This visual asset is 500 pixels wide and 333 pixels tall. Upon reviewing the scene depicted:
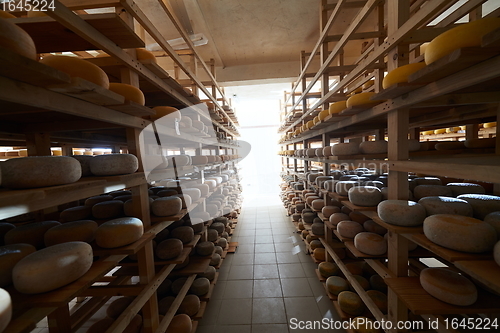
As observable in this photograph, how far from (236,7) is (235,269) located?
4.22m

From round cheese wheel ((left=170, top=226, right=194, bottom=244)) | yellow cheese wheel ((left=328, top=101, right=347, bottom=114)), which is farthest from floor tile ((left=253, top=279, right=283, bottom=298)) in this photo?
yellow cheese wheel ((left=328, top=101, right=347, bottom=114))

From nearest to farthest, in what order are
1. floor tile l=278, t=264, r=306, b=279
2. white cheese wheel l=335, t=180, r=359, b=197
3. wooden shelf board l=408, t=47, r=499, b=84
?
1. wooden shelf board l=408, t=47, r=499, b=84
2. white cheese wheel l=335, t=180, r=359, b=197
3. floor tile l=278, t=264, r=306, b=279

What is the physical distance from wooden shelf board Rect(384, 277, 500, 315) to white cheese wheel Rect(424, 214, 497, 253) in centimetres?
34

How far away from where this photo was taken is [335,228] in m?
2.35

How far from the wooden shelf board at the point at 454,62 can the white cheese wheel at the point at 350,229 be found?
4.80ft

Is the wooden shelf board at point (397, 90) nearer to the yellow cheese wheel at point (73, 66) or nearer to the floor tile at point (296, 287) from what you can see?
the yellow cheese wheel at point (73, 66)

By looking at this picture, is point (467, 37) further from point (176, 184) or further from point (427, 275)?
point (176, 184)

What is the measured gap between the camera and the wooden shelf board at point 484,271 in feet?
2.62

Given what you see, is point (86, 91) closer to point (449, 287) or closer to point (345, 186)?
point (449, 287)

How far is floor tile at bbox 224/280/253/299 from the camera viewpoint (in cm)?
257

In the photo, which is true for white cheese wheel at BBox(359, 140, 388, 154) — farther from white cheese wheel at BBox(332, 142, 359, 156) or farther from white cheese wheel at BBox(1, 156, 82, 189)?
white cheese wheel at BBox(1, 156, 82, 189)

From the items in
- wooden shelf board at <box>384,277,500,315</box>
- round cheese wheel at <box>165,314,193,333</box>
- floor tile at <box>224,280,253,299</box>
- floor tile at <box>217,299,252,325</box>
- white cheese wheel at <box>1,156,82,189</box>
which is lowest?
floor tile at <box>217,299,252,325</box>

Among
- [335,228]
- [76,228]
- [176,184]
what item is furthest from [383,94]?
[176,184]

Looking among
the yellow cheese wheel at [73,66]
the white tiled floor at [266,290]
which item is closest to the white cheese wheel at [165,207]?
the yellow cheese wheel at [73,66]
